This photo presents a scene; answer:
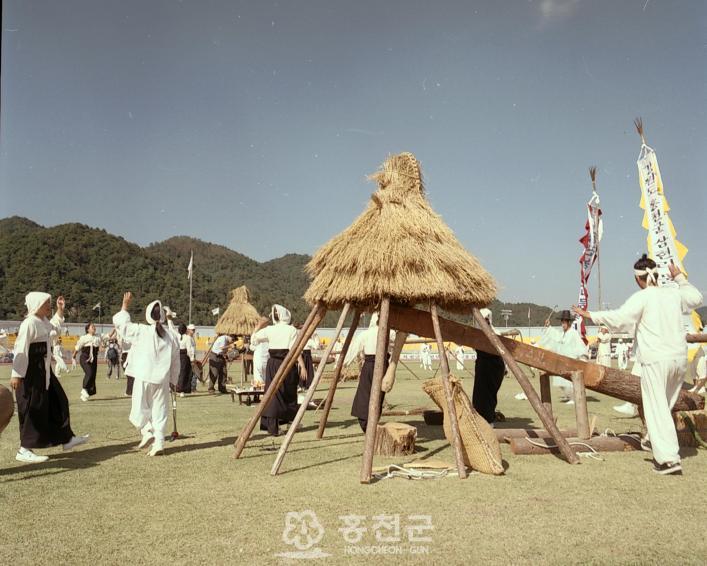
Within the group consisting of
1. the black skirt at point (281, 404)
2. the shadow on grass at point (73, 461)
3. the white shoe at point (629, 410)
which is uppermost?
the black skirt at point (281, 404)

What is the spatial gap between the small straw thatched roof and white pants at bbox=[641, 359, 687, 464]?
1787cm

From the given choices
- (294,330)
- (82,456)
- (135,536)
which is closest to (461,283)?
(294,330)

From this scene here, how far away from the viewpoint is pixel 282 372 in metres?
7.70

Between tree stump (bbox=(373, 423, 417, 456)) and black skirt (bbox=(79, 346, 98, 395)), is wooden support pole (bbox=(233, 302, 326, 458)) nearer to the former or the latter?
tree stump (bbox=(373, 423, 417, 456))

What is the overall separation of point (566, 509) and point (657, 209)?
38.4 feet

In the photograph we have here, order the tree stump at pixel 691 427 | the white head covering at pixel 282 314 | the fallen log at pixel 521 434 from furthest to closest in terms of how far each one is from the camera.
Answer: the white head covering at pixel 282 314 → the fallen log at pixel 521 434 → the tree stump at pixel 691 427

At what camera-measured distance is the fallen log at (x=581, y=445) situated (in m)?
7.76

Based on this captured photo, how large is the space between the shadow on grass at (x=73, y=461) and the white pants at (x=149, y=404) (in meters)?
0.43

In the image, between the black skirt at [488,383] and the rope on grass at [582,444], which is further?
the black skirt at [488,383]

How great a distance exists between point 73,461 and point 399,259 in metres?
4.96

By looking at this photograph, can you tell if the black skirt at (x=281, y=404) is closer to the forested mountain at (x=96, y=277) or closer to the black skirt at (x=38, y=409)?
the black skirt at (x=38, y=409)

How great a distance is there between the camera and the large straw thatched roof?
23.5 ft

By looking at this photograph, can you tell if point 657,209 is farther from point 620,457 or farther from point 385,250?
point 385,250

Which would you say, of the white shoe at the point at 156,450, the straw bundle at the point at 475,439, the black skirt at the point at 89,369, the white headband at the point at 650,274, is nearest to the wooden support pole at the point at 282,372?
the white shoe at the point at 156,450
